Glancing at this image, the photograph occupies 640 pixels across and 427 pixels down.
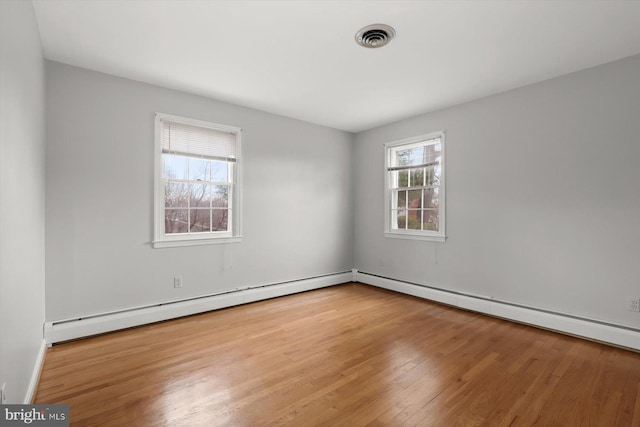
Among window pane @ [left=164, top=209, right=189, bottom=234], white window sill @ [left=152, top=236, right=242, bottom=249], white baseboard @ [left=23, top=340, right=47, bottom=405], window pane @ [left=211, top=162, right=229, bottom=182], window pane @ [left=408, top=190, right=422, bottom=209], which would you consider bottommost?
white baseboard @ [left=23, top=340, right=47, bottom=405]

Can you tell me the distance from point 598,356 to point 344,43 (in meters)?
3.47

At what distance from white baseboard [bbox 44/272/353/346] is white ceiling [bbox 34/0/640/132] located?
251 centimetres

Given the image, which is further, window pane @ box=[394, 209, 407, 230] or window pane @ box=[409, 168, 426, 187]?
window pane @ box=[394, 209, 407, 230]

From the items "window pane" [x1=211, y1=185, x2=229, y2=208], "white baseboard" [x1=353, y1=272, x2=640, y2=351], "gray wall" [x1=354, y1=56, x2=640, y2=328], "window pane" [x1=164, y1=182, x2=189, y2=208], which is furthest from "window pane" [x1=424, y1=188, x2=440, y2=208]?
"window pane" [x1=164, y1=182, x2=189, y2=208]

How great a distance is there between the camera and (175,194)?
3730 mm

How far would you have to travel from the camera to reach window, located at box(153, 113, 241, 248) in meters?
3.59

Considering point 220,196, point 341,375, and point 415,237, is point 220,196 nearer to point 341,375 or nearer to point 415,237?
point 341,375

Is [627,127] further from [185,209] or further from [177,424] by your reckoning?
[185,209]

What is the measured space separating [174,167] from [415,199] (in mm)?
3360

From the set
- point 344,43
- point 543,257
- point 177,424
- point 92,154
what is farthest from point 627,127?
point 92,154

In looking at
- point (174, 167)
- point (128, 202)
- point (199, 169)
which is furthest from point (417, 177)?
point (128, 202)

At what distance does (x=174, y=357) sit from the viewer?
2635mm

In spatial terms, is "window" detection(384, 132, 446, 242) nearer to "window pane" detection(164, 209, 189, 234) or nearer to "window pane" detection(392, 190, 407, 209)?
"window pane" detection(392, 190, 407, 209)

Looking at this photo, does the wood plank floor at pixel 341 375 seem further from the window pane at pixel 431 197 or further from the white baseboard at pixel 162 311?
the window pane at pixel 431 197
